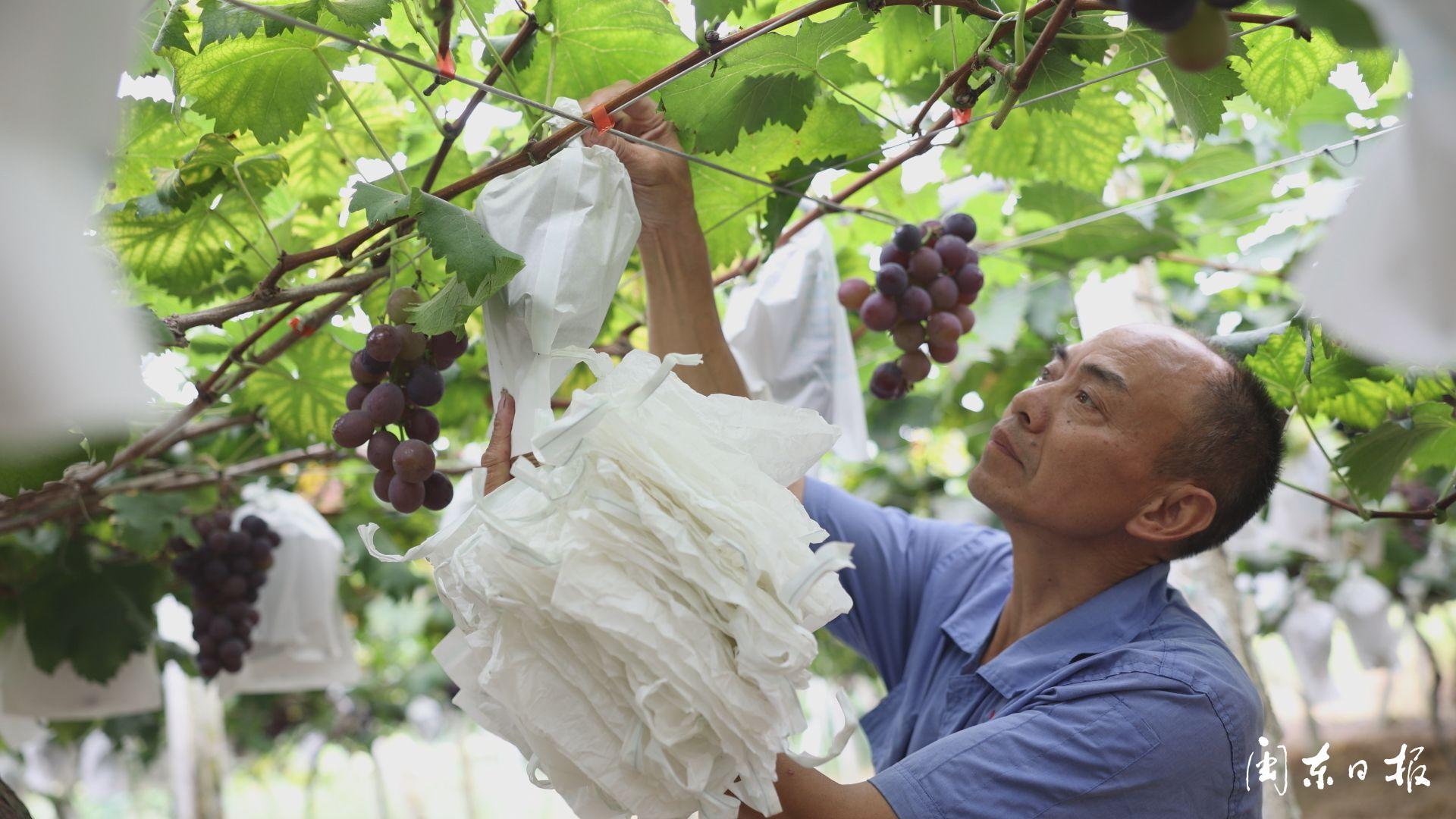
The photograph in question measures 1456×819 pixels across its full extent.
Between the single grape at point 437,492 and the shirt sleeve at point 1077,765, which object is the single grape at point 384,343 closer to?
the single grape at point 437,492

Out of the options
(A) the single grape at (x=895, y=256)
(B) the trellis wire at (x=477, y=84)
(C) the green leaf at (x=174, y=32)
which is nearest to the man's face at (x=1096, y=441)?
(A) the single grape at (x=895, y=256)

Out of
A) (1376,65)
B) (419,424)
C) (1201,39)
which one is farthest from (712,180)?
(1201,39)

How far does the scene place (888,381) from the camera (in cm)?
200

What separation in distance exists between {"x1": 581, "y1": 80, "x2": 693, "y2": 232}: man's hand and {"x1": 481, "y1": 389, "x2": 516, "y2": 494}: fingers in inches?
15.2

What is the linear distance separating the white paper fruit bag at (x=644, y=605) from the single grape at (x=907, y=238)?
0.90 metres

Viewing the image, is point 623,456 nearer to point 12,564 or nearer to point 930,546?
point 930,546

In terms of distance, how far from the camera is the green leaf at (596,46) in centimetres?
142

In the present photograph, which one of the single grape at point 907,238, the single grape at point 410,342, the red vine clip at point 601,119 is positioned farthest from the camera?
the single grape at point 907,238

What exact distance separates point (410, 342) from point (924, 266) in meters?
0.91

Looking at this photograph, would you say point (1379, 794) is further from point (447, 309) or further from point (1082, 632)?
point (447, 309)

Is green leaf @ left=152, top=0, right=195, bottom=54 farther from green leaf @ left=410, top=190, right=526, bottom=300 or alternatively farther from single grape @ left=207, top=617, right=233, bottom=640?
single grape @ left=207, top=617, right=233, bottom=640

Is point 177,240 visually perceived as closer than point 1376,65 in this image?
No

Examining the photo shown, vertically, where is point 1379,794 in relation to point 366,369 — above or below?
below

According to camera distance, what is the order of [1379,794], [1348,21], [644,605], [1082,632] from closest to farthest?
[1348,21]
[644,605]
[1082,632]
[1379,794]
